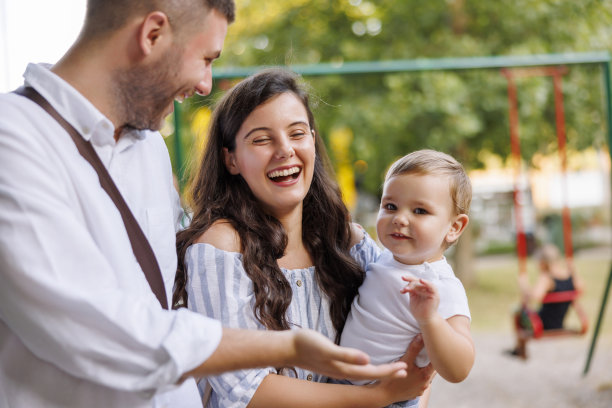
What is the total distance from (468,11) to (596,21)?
1.88 meters

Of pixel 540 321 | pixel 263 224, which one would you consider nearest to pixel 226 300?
pixel 263 224

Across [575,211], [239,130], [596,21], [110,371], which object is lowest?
[575,211]

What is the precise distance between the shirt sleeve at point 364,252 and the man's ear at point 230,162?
473 millimetres

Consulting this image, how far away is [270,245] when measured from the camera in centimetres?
179

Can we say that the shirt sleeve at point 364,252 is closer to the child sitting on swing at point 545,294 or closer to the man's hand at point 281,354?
the man's hand at point 281,354

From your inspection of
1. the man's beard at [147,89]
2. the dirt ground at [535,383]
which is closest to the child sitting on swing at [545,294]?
the dirt ground at [535,383]

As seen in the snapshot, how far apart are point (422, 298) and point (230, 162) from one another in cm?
69

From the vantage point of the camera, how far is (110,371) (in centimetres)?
111

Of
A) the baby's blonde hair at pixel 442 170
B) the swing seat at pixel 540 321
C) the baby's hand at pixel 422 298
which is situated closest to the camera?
the baby's hand at pixel 422 298

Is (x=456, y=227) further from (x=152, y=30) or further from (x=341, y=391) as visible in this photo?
(x=152, y=30)

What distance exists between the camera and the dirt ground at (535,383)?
516 centimetres

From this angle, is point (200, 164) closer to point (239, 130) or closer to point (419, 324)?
point (239, 130)

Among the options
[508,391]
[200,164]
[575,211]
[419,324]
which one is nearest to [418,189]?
[419,324]

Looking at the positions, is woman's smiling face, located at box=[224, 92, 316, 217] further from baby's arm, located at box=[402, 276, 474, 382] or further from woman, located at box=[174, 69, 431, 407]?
baby's arm, located at box=[402, 276, 474, 382]
